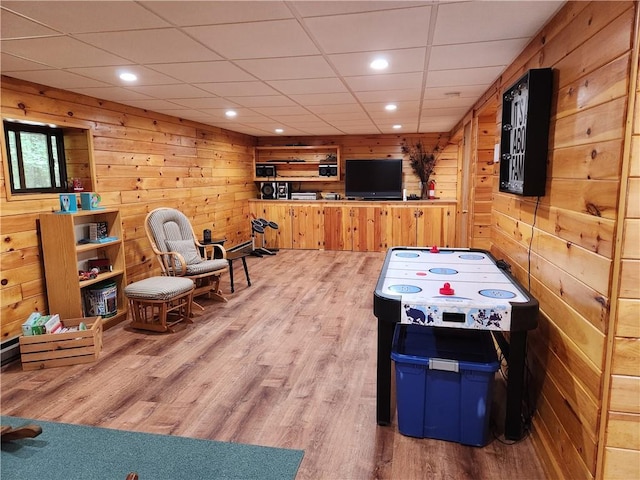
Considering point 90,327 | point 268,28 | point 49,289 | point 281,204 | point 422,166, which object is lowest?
point 90,327

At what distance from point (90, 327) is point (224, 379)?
1330 millimetres

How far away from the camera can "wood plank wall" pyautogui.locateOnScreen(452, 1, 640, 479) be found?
1.45m

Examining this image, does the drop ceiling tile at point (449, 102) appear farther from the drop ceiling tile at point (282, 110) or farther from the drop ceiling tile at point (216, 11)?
the drop ceiling tile at point (216, 11)

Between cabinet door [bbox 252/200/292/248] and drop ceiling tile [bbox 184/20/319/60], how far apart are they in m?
5.13

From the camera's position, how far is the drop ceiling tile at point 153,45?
2309mm

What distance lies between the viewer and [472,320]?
6.50 ft

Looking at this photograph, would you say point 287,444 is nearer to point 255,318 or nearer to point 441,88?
point 255,318

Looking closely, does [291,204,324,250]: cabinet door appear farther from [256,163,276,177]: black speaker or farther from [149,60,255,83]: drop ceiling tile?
[149,60,255,83]: drop ceiling tile

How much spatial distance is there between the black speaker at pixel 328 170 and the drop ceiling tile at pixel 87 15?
583 cm

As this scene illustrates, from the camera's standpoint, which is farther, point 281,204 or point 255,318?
point 281,204

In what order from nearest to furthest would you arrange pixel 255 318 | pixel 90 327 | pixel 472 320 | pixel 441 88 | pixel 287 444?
pixel 472 320
pixel 287 444
pixel 90 327
pixel 441 88
pixel 255 318

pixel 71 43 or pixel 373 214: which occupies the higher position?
pixel 71 43

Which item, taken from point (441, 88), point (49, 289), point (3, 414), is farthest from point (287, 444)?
point (441, 88)

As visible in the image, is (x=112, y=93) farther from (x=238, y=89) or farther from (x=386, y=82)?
(x=386, y=82)
